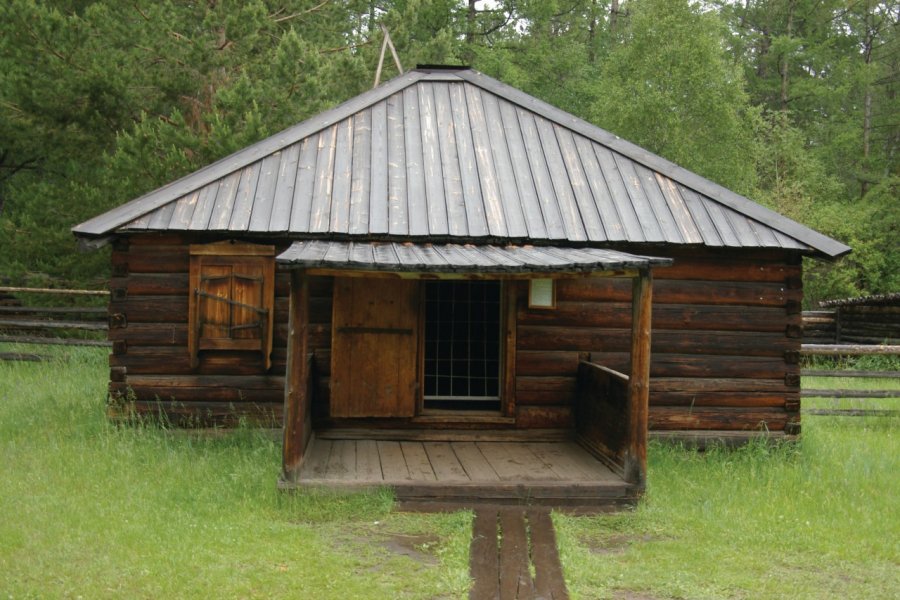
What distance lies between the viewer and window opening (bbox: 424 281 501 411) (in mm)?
10250

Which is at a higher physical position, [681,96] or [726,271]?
[681,96]

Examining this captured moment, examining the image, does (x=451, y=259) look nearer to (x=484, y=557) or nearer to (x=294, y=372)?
(x=294, y=372)

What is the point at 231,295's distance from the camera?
898 cm

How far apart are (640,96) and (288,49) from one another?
38.4 ft

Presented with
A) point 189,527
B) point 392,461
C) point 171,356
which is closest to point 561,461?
point 392,461

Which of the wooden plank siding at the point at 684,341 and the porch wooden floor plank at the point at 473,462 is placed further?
the wooden plank siding at the point at 684,341

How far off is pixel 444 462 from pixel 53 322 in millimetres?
10594

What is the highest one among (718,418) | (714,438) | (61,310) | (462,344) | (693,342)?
(61,310)

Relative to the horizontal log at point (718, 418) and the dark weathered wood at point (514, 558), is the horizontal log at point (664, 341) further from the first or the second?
the dark weathered wood at point (514, 558)

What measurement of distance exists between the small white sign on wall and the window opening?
97 centimetres

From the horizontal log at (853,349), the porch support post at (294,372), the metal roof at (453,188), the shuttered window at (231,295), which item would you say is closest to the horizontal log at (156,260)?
the shuttered window at (231,295)

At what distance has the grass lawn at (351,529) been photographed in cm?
570

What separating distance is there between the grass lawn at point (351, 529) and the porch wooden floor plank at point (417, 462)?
535 millimetres

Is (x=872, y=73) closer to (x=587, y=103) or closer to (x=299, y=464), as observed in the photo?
(x=587, y=103)
